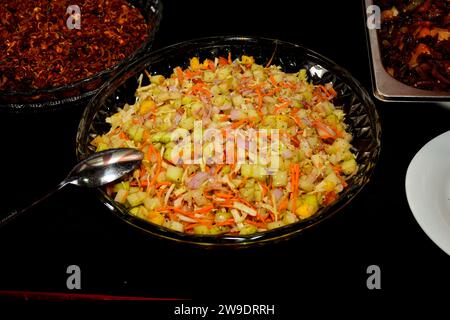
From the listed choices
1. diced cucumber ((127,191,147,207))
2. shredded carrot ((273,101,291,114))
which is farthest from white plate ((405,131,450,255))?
diced cucumber ((127,191,147,207))

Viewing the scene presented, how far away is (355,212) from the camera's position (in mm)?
1466

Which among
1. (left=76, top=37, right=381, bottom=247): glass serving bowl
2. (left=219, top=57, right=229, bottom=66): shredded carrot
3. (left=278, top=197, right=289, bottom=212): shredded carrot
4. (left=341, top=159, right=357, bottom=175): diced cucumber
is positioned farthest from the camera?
(left=219, top=57, right=229, bottom=66): shredded carrot

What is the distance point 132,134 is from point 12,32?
882mm

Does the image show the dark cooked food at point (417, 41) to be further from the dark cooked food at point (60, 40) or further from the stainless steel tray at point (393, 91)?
the dark cooked food at point (60, 40)

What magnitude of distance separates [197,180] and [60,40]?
0.97 m

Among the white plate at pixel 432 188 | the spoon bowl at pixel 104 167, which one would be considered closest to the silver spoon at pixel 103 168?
the spoon bowl at pixel 104 167

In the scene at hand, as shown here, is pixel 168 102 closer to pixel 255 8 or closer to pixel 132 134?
pixel 132 134

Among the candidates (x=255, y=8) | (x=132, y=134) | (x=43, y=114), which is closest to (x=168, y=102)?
(x=132, y=134)

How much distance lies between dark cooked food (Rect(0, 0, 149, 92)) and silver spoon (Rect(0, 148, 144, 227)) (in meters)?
0.49

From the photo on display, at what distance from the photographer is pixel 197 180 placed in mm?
1352

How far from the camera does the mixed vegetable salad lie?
1316 millimetres

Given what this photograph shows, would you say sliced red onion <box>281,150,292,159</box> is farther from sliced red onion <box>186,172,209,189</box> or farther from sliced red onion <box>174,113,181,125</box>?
sliced red onion <box>174,113,181,125</box>

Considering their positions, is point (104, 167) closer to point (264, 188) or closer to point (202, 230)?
point (202, 230)

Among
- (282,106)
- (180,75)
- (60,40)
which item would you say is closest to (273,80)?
(282,106)
